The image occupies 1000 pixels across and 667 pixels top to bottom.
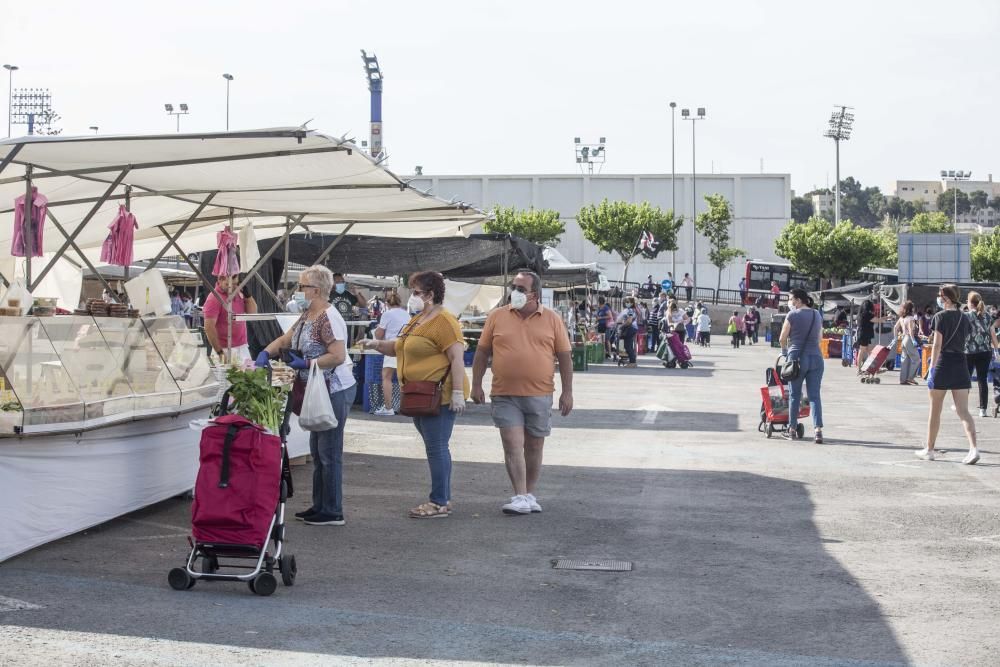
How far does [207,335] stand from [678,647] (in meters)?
8.35

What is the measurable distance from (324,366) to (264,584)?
2.12 m

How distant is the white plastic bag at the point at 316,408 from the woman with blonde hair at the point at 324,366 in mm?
176

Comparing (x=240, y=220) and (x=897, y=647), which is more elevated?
(x=240, y=220)

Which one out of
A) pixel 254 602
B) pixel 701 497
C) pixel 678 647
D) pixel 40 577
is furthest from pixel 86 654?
pixel 701 497

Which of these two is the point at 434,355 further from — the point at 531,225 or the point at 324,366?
the point at 531,225

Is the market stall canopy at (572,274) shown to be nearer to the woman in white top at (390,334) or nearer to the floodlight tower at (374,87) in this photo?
the woman in white top at (390,334)

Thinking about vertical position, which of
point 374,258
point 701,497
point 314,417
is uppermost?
point 374,258

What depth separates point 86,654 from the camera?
17.8ft

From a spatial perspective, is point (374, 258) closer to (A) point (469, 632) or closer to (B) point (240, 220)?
(B) point (240, 220)

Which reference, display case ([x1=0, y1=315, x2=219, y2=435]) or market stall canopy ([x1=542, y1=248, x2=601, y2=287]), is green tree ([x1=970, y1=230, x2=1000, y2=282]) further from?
display case ([x1=0, y1=315, x2=219, y2=435])

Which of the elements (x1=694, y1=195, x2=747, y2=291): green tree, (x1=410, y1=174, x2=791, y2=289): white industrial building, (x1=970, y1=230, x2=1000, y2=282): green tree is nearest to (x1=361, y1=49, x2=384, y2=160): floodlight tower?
(x1=410, y1=174, x2=791, y2=289): white industrial building

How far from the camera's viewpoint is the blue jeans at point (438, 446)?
8953 mm

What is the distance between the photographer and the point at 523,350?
920cm

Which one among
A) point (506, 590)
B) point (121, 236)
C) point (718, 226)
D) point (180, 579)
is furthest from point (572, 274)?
point (718, 226)
